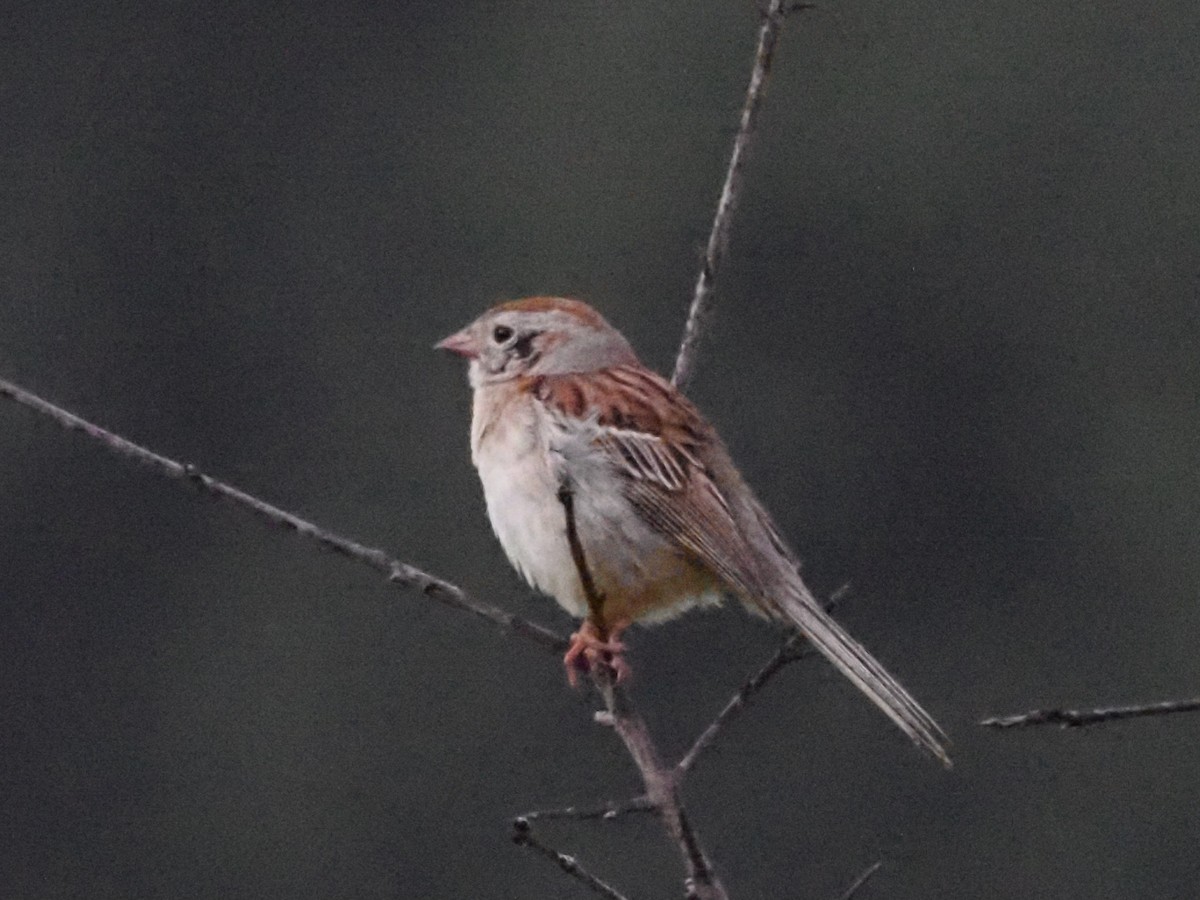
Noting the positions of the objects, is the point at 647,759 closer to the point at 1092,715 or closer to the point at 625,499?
the point at 1092,715

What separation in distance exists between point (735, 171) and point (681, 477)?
1.30 m

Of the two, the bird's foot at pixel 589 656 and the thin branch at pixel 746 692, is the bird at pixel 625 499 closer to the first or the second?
the bird's foot at pixel 589 656

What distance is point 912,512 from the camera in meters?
32.5

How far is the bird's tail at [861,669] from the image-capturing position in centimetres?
530

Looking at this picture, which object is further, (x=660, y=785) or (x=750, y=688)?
(x=750, y=688)

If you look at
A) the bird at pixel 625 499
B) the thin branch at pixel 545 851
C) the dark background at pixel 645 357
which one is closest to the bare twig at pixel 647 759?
the thin branch at pixel 545 851

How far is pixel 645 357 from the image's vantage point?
30.4 m

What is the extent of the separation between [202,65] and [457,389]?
9515mm

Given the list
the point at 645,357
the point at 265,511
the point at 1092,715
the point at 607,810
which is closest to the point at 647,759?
the point at 607,810

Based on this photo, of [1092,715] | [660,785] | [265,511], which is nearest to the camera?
[1092,715]

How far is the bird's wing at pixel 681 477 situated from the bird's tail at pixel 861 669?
1 centimetres

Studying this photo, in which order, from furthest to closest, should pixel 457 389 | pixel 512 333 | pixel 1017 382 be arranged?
pixel 1017 382 → pixel 457 389 → pixel 512 333

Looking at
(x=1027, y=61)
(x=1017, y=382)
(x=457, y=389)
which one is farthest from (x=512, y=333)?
(x=1027, y=61)

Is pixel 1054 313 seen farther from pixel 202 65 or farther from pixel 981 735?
pixel 202 65
